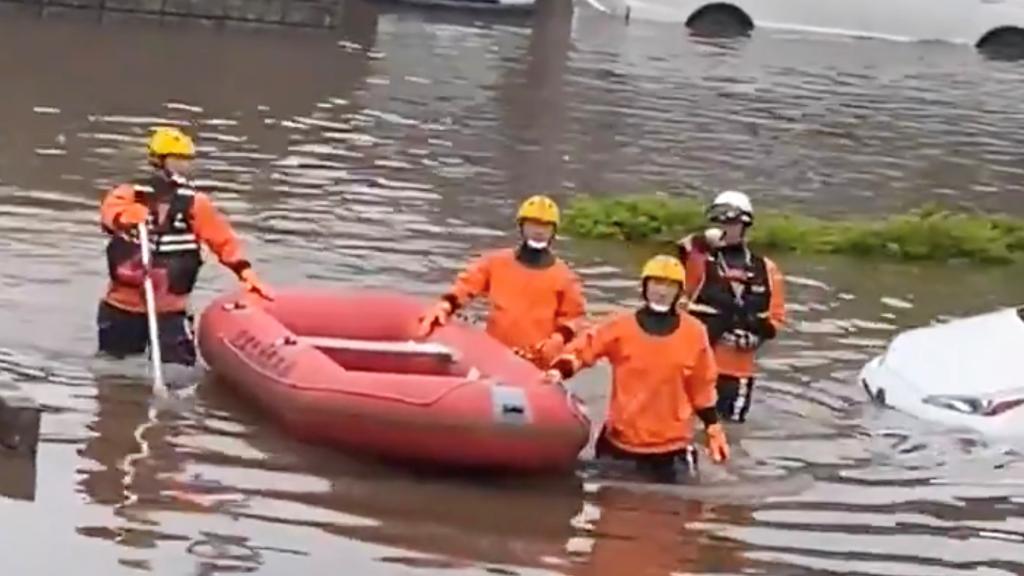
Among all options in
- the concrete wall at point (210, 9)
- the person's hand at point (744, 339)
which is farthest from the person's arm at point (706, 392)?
the concrete wall at point (210, 9)

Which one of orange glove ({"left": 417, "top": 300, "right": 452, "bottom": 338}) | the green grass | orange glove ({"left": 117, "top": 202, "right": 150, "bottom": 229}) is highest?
orange glove ({"left": 117, "top": 202, "right": 150, "bottom": 229})

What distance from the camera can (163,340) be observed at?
1344cm

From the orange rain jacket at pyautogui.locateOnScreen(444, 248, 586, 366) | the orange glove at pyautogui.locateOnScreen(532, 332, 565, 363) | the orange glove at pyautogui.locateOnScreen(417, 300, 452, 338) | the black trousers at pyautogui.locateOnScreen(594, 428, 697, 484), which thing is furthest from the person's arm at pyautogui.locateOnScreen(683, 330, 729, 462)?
the orange glove at pyautogui.locateOnScreen(417, 300, 452, 338)

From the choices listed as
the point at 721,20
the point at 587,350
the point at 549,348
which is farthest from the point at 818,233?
the point at 721,20

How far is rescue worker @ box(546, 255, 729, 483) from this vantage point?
1146cm

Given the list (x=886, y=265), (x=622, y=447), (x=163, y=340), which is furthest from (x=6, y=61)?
(x=622, y=447)

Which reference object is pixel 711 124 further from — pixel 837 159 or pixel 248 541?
pixel 248 541

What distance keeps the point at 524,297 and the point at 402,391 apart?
59.2 inches

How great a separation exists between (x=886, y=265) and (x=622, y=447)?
8.12m

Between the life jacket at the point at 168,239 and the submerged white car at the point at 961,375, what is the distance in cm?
432

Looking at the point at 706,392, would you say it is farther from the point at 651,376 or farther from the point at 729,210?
the point at 729,210

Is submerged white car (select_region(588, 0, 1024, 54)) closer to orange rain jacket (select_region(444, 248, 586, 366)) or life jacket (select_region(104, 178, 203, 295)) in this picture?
life jacket (select_region(104, 178, 203, 295))

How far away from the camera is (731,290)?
12805 millimetres

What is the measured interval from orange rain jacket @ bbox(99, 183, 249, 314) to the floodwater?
41cm
